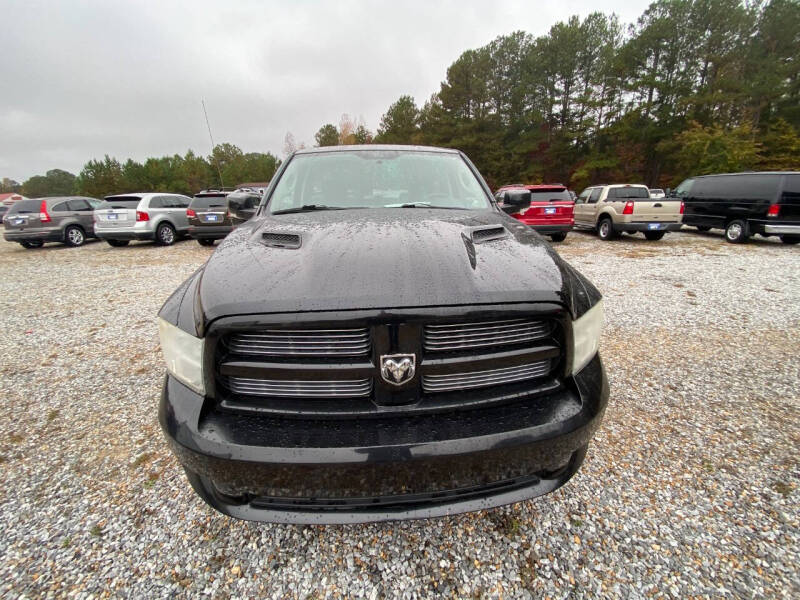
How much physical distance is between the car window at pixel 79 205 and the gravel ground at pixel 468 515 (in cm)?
1161

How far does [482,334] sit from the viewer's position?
126cm

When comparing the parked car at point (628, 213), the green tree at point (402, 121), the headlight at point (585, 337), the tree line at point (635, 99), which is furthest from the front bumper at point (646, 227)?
the green tree at point (402, 121)

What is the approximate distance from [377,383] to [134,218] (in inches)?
502

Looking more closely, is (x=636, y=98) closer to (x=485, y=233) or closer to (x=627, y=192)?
(x=627, y=192)

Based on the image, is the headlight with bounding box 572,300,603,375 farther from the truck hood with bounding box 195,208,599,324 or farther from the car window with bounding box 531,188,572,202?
the car window with bounding box 531,188,572,202

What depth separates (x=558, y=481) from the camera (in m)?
1.37

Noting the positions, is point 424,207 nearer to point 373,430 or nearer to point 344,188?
point 344,188

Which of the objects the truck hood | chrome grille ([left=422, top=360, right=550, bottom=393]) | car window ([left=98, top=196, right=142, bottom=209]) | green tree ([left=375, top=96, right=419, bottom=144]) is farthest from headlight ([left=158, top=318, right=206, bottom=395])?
green tree ([left=375, top=96, right=419, bottom=144])

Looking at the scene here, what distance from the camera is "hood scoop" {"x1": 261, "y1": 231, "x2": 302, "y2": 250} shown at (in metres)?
1.54

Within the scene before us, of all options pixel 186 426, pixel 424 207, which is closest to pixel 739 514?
pixel 424 207

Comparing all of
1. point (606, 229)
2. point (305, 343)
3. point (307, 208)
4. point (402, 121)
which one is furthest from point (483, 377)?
point (402, 121)

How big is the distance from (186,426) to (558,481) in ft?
4.49

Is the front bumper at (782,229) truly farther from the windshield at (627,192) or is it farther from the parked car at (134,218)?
the parked car at (134,218)

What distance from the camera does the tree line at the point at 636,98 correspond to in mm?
25500
